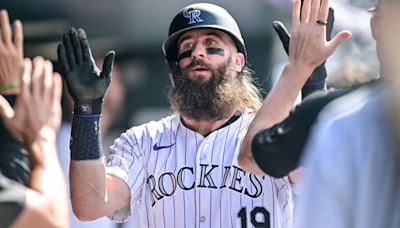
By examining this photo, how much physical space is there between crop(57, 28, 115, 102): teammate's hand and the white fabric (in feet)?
4.77

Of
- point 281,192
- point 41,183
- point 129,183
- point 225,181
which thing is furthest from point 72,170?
point 281,192

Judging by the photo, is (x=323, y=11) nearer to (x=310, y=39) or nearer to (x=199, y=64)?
(x=310, y=39)

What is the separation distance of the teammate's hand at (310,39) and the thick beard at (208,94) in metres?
1.05

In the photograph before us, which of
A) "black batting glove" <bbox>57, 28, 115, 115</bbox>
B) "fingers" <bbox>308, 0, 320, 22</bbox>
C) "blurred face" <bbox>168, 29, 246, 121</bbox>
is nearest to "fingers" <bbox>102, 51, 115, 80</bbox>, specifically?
"black batting glove" <bbox>57, 28, 115, 115</bbox>

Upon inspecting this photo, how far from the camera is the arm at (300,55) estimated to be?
148 centimetres

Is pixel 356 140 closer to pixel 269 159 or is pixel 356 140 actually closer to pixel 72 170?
pixel 269 159

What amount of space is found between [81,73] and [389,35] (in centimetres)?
155

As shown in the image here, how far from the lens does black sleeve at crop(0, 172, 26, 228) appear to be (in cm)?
100

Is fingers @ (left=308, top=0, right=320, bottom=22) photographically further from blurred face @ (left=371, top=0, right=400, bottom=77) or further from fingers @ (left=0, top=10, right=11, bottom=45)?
fingers @ (left=0, top=10, right=11, bottom=45)

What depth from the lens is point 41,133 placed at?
1220 mm

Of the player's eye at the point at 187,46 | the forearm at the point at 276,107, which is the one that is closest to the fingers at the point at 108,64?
the player's eye at the point at 187,46

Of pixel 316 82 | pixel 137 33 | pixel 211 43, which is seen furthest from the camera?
pixel 137 33

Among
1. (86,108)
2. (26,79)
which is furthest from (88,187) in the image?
(26,79)

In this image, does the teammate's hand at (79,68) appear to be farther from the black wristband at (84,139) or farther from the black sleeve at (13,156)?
the black sleeve at (13,156)
